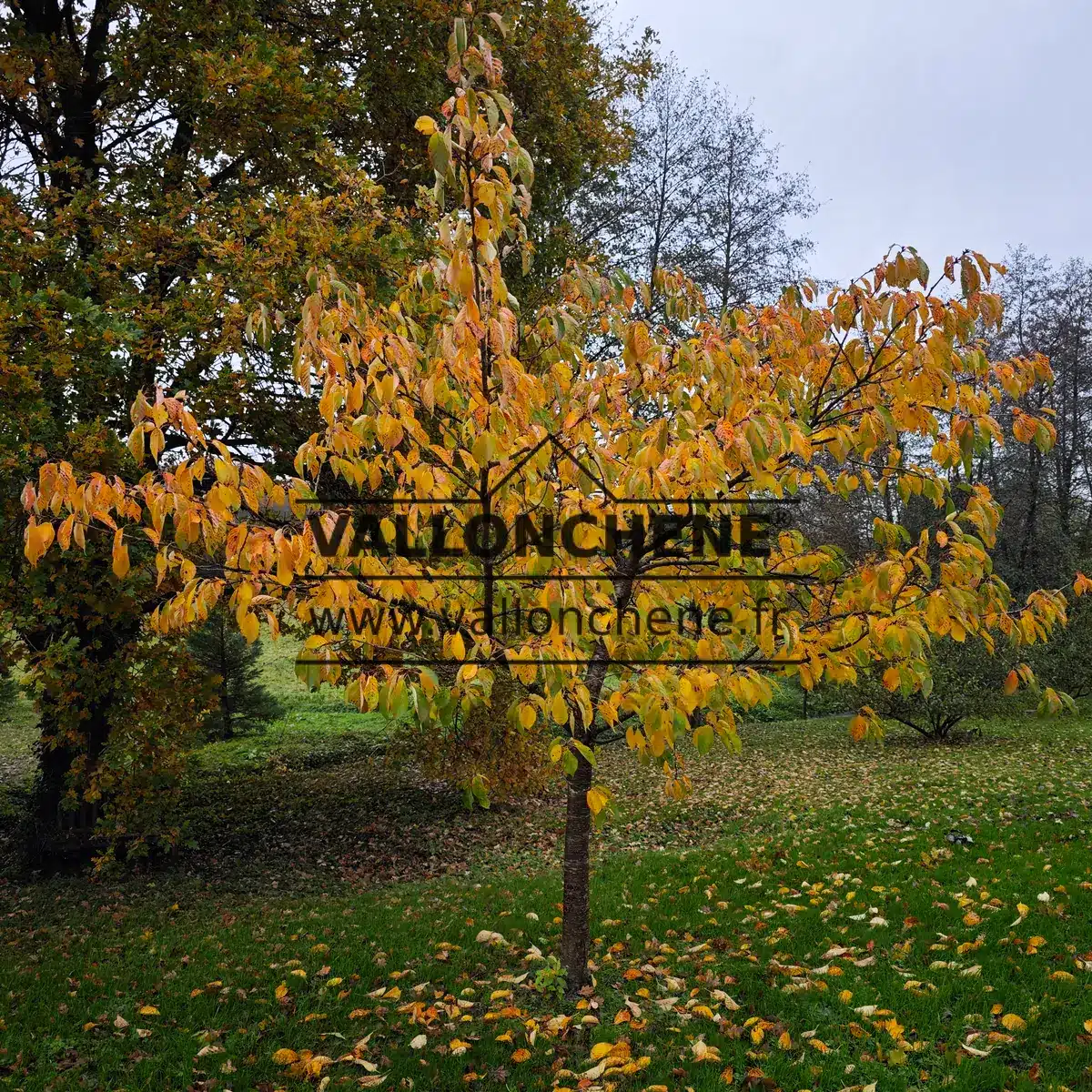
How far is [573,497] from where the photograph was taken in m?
3.04

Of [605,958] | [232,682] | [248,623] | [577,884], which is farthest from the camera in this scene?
[232,682]

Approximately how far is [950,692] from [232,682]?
548 inches

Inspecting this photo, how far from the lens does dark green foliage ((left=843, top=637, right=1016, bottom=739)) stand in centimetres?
1402

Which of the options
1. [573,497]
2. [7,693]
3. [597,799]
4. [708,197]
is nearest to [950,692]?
[708,197]

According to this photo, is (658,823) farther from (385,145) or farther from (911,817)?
(385,145)

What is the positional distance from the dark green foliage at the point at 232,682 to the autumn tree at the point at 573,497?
11109 mm

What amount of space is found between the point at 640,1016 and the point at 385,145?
29.2ft

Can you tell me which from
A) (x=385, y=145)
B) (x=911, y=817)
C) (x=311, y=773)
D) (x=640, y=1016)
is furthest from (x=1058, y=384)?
(x=640, y=1016)

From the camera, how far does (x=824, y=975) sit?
13.7 feet

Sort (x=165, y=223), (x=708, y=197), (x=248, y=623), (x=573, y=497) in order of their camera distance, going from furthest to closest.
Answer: (x=708, y=197) → (x=165, y=223) → (x=573, y=497) → (x=248, y=623)

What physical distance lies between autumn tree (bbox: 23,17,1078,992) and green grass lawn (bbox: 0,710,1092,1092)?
1.28 meters

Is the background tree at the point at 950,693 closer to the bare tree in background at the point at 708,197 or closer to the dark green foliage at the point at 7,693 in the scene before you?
the bare tree in background at the point at 708,197

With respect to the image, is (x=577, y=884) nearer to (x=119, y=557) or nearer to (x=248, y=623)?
(x=248, y=623)

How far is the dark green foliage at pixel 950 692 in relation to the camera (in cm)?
1402
